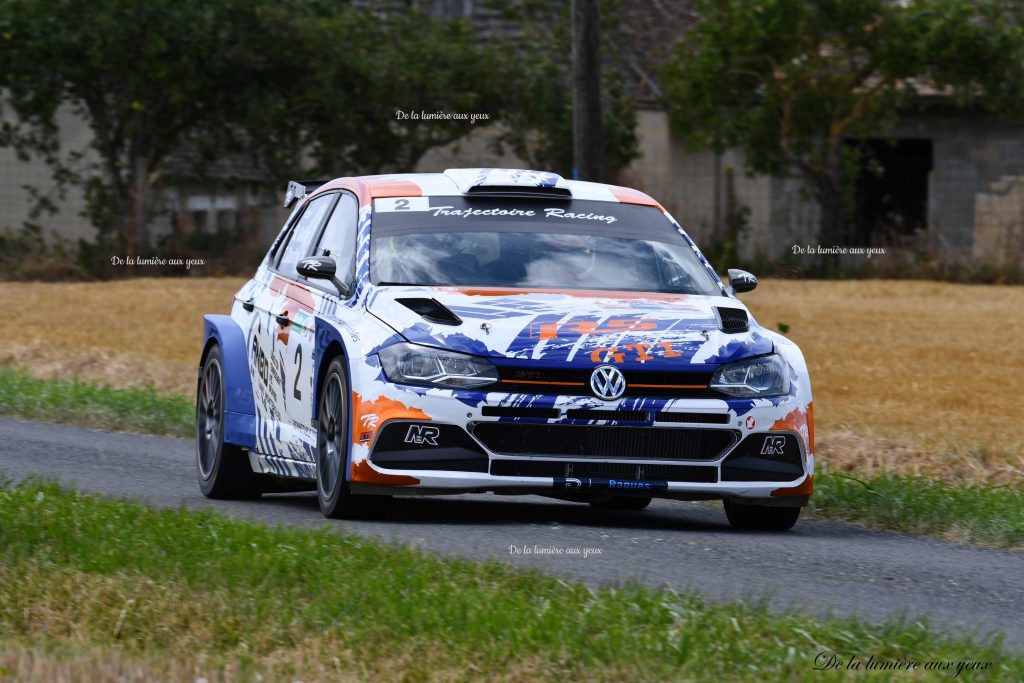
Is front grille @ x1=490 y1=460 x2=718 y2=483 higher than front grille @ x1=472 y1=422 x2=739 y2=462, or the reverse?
front grille @ x1=472 y1=422 x2=739 y2=462

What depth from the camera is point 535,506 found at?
1021cm

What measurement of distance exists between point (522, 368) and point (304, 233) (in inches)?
107

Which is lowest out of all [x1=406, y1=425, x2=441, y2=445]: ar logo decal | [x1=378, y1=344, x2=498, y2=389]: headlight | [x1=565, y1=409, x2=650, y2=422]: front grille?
[x1=406, y1=425, x2=441, y2=445]: ar logo decal

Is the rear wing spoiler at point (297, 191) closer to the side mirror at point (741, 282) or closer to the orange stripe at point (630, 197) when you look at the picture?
the orange stripe at point (630, 197)

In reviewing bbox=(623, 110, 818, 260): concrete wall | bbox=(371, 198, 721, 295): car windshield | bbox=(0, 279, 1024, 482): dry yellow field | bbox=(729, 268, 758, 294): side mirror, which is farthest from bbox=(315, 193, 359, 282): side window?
bbox=(623, 110, 818, 260): concrete wall

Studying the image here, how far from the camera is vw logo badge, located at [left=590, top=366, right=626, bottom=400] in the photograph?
8.21 metres

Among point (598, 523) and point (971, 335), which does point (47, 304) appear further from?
point (598, 523)

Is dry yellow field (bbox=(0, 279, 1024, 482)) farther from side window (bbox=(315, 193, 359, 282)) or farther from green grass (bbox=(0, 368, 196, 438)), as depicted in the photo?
side window (bbox=(315, 193, 359, 282))

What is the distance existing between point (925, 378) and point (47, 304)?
12.7 m

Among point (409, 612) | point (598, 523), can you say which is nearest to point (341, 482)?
point (598, 523)

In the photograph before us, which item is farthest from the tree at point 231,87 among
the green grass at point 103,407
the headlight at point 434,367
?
the headlight at point 434,367

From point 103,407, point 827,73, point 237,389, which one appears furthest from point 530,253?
point 827,73

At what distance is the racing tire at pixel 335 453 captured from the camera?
8.45 meters

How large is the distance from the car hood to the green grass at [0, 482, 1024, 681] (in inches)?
51.0
